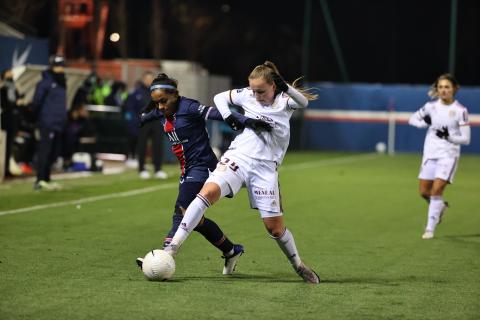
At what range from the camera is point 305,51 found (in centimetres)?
3438

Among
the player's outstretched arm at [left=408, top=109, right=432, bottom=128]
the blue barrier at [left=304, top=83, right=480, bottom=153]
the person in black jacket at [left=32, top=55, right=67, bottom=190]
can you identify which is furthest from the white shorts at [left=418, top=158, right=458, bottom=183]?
the blue barrier at [left=304, top=83, right=480, bottom=153]

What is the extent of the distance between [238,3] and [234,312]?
39.0m

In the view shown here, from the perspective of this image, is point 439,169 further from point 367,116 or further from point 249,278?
point 367,116

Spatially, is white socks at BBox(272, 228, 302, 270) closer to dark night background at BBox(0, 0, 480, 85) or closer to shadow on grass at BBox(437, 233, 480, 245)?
shadow on grass at BBox(437, 233, 480, 245)

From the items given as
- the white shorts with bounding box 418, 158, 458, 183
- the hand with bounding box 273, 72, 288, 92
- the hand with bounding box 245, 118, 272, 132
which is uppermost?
the hand with bounding box 273, 72, 288, 92

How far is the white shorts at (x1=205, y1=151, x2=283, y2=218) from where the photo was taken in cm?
853

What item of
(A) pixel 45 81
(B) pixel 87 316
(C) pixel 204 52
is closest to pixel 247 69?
(C) pixel 204 52

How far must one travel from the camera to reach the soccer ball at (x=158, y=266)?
837 centimetres

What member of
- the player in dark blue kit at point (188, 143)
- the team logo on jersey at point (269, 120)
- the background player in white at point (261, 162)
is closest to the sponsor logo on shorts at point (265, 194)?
the background player in white at point (261, 162)

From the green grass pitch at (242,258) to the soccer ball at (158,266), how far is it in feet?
0.29

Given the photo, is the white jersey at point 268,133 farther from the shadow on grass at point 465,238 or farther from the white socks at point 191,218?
the shadow on grass at point 465,238

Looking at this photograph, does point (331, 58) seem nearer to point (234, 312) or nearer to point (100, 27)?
point (100, 27)

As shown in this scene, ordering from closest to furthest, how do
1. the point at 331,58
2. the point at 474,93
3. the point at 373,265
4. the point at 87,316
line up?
the point at 87,316 → the point at 373,265 → the point at 474,93 → the point at 331,58

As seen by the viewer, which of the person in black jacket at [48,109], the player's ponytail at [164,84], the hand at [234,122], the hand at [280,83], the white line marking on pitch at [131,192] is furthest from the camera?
the person in black jacket at [48,109]
